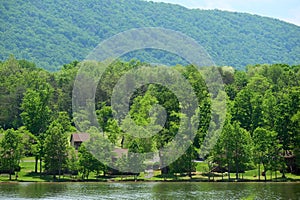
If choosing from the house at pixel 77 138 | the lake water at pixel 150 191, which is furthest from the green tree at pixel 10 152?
the house at pixel 77 138

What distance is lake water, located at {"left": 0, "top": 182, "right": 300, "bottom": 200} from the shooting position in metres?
50.4

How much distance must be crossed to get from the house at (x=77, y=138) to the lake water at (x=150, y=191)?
18.8 meters

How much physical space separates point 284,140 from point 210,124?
9517 mm

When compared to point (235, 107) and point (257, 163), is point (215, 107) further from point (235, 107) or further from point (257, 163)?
point (257, 163)

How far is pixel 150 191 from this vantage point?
2180 inches

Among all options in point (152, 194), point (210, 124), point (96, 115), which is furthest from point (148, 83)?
point (152, 194)

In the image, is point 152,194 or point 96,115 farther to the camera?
point 96,115

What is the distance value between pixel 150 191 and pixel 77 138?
30.3 metres

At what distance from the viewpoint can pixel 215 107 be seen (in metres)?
81.0

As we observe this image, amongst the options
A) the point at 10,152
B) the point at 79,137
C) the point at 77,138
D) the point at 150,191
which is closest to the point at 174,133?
the point at 79,137

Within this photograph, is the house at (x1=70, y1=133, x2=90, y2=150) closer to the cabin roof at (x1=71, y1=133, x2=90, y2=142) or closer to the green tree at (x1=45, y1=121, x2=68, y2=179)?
the cabin roof at (x1=71, y1=133, x2=90, y2=142)

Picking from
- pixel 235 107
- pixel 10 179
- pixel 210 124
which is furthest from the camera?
pixel 235 107

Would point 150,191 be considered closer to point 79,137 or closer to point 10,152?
point 10,152

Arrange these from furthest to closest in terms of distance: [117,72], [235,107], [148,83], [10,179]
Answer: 1. [117,72]
2. [148,83]
3. [235,107]
4. [10,179]
